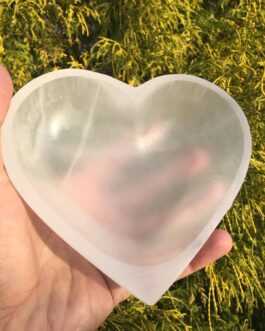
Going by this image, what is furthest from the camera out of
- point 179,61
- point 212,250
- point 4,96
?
point 179,61

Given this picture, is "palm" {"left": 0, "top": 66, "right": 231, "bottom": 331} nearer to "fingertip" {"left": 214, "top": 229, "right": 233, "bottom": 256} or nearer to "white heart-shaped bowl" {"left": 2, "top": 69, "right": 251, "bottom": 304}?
"white heart-shaped bowl" {"left": 2, "top": 69, "right": 251, "bottom": 304}

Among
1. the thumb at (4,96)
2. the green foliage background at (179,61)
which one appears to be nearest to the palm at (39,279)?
the thumb at (4,96)

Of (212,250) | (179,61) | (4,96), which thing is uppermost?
(4,96)

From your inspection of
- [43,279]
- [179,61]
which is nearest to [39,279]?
[43,279]

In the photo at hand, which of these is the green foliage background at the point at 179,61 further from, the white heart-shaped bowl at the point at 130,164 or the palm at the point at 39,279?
the palm at the point at 39,279

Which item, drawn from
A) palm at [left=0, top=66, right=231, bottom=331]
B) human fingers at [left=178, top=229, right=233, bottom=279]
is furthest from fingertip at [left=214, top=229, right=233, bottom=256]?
palm at [left=0, top=66, right=231, bottom=331]

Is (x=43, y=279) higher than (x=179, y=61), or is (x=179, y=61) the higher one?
(x=179, y=61)

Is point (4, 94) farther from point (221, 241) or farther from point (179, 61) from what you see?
point (179, 61)

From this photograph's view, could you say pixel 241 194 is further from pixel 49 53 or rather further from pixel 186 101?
pixel 49 53

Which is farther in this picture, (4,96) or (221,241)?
(221,241)
